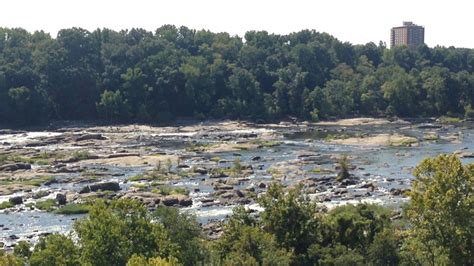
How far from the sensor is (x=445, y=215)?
111 feet

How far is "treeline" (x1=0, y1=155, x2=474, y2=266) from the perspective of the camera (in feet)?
111

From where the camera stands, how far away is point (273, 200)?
40.7m

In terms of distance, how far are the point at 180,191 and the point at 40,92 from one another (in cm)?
7716

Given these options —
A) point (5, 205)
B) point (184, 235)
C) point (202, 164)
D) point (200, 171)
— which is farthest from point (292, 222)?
point (202, 164)

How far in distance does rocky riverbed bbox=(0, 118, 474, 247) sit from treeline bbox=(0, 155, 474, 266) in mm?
13368

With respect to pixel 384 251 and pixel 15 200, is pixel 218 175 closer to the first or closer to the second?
pixel 15 200

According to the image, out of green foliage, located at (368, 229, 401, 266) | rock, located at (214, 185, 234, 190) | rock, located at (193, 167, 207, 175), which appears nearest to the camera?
green foliage, located at (368, 229, 401, 266)

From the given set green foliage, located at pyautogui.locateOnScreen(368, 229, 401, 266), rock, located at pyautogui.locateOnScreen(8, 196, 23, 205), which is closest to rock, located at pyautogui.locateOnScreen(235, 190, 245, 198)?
rock, located at pyautogui.locateOnScreen(8, 196, 23, 205)

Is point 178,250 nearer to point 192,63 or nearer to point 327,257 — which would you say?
point 327,257

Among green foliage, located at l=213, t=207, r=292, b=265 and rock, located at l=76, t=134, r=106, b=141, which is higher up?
green foliage, located at l=213, t=207, r=292, b=265

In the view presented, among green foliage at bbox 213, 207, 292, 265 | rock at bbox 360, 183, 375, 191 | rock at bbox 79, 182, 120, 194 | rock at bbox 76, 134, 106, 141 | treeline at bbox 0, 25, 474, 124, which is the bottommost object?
rock at bbox 360, 183, 375, 191

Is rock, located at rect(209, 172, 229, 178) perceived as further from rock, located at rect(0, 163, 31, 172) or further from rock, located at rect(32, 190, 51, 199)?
rock, located at rect(0, 163, 31, 172)

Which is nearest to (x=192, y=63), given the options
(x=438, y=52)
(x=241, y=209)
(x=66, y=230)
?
(x=438, y=52)

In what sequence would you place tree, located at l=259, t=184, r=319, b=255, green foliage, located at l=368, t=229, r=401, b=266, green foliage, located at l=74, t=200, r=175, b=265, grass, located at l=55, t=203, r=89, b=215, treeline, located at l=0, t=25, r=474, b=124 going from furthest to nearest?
treeline, located at l=0, t=25, r=474, b=124 → grass, located at l=55, t=203, r=89, b=215 → tree, located at l=259, t=184, r=319, b=255 → green foliage, located at l=368, t=229, r=401, b=266 → green foliage, located at l=74, t=200, r=175, b=265
